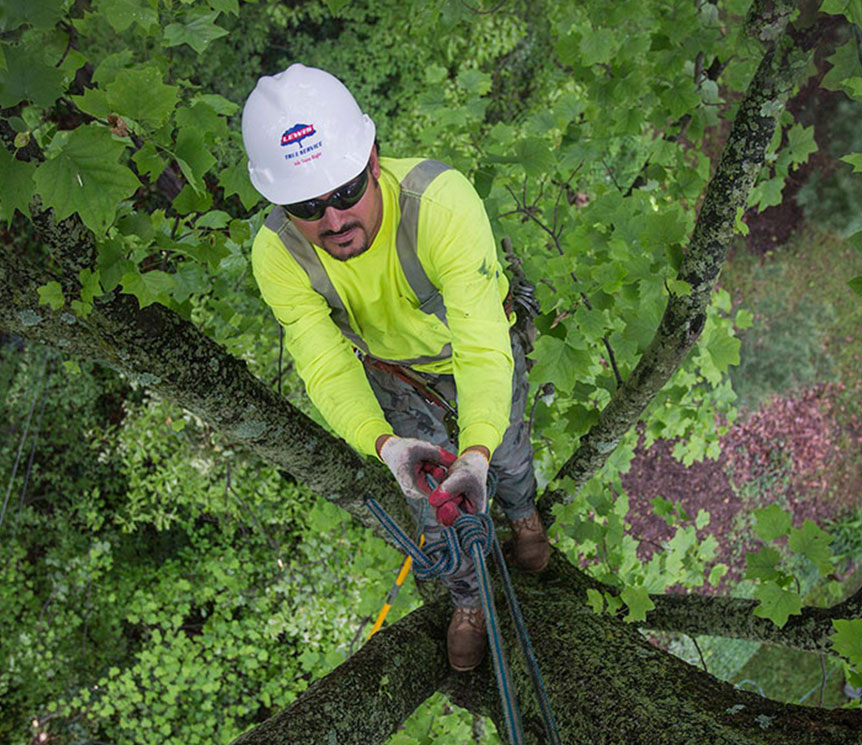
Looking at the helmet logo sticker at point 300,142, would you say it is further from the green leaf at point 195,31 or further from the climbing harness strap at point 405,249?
the green leaf at point 195,31

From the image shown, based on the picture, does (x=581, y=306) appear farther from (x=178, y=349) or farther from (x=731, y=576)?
(x=731, y=576)

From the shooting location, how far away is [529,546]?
287 cm

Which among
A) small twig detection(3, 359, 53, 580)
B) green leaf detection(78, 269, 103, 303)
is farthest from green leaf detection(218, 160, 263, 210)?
small twig detection(3, 359, 53, 580)

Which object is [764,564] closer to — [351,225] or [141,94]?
[351,225]

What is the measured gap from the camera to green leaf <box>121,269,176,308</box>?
5.99 feet

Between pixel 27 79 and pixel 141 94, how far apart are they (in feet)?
1.48

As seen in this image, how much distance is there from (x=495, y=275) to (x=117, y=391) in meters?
7.97

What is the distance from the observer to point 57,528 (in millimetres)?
8211

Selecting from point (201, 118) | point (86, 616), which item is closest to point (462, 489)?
point (201, 118)

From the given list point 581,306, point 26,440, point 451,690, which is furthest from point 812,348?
point 26,440

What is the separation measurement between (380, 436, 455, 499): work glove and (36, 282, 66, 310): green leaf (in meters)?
1.00

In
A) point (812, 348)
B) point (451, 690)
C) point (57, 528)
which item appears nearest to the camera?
point (451, 690)

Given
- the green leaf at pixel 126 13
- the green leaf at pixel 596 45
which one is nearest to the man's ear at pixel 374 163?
the green leaf at pixel 126 13

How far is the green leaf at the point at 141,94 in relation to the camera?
5.77 feet
